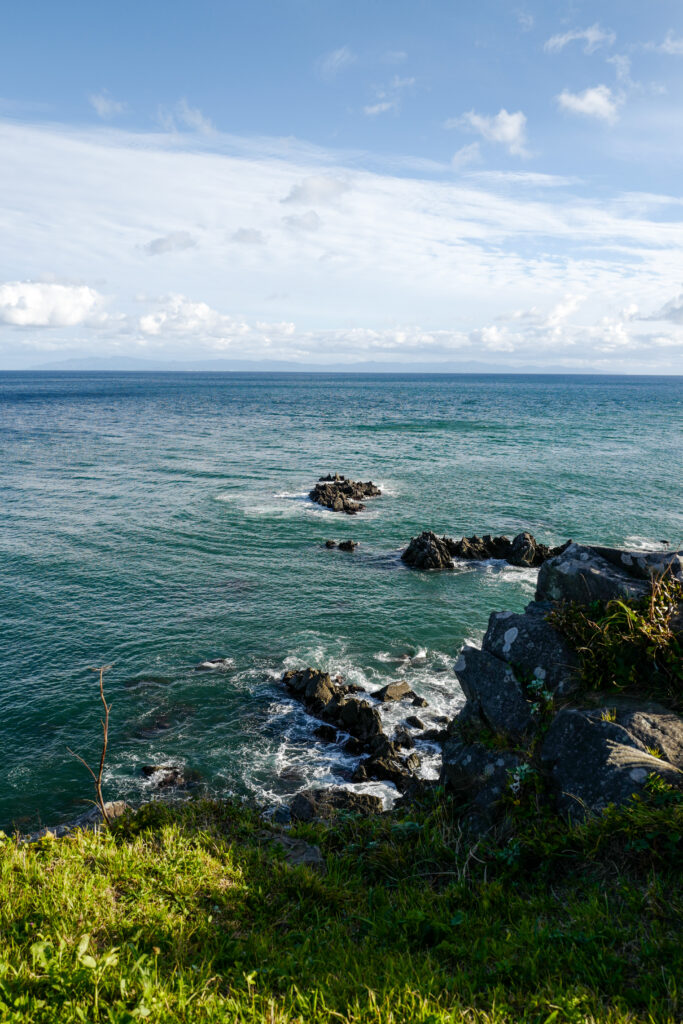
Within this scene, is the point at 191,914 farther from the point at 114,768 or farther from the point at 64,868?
the point at 114,768

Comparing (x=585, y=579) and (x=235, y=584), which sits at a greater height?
(x=585, y=579)

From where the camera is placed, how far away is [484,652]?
12016mm

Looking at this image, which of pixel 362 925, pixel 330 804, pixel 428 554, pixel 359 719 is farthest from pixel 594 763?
pixel 428 554

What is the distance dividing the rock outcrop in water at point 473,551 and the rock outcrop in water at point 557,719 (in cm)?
2135

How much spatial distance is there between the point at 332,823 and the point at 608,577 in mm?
7662

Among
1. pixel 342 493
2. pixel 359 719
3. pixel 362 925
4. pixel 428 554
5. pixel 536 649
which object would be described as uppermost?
pixel 536 649

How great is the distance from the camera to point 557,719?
973 cm

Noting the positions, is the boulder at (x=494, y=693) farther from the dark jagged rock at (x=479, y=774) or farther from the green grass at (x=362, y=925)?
the green grass at (x=362, y=925)

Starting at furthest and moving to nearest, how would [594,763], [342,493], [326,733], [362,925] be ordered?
[342,493] → [326,733] → [594,763] → [362,925]

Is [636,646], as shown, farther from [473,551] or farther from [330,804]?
[473,551]

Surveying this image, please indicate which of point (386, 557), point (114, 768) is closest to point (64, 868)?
point (114, 768)

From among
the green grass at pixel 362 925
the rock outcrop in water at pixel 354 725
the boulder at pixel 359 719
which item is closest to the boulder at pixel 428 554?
the rock outcrop in water at pixel 354 725

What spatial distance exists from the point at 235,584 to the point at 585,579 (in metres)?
22.5

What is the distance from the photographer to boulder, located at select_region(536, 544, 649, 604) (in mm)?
11172
